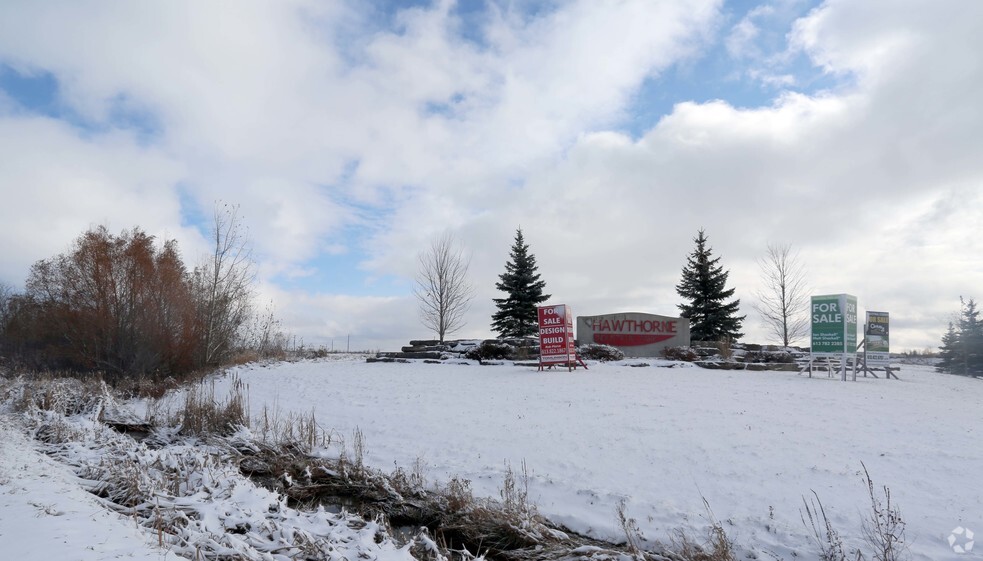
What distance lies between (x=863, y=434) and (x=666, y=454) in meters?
3.31

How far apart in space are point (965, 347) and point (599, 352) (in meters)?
18.3

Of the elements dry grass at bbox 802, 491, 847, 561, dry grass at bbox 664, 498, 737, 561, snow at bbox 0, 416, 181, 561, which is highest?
snow at bbox 0, 416, 181, 561

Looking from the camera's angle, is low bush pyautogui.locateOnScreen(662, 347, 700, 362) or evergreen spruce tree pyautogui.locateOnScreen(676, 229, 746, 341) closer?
low bush pyautogui.locateOnScreen(662, 347, 700, 362)

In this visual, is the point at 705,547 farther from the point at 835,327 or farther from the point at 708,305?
the point at 708,305

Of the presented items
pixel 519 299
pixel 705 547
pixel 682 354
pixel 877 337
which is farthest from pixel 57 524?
Answer: pixel 519 299

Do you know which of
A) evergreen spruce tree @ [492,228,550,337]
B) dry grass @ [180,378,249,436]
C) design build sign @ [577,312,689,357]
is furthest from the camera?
evergreen spruce tree @ [492,228,550,337]

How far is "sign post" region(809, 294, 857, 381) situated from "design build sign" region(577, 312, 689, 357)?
6698 mm

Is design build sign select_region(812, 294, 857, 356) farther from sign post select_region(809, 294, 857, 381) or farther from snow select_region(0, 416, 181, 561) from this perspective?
snow select_region(0, 416, 181, 561)

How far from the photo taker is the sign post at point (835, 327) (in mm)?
16750

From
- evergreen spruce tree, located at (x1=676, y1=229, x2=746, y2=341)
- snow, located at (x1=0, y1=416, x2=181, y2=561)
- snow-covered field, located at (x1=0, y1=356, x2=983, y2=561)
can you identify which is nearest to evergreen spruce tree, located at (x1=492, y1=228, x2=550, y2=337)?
evergreen spruce tree, located at (x1=676, y1=229, x2=746, y2=341)

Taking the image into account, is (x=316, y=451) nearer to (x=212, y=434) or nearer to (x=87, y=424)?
(x=212, y=434)

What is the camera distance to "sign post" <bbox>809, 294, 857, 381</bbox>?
16.8 m

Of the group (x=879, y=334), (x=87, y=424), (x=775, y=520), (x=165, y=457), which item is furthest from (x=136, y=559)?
(x=879, y=334)

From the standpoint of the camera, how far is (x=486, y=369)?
19219 mm
